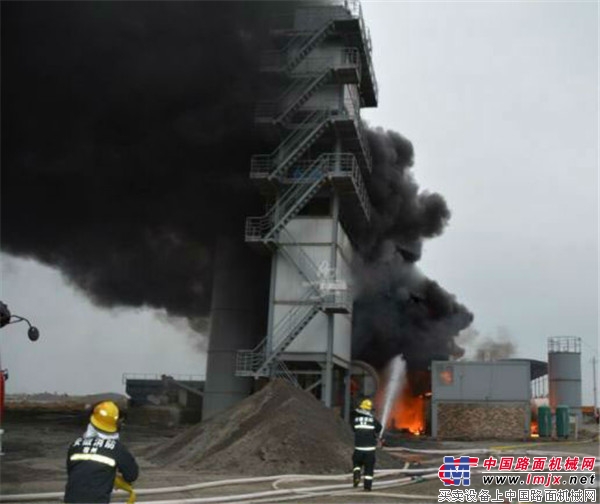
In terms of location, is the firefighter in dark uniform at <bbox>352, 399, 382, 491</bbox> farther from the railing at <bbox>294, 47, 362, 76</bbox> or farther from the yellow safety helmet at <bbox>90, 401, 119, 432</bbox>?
the railing at <bbox>294, 47, 362, 76</bbox>

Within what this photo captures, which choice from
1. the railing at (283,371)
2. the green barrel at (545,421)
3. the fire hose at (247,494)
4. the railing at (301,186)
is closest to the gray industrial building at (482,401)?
the green barrel at (545,421)

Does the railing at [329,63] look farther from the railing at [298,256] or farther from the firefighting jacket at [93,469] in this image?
the firefighting jacket at [93,469]

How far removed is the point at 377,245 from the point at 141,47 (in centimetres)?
1885

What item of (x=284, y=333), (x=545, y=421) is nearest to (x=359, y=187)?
(x=284, y=333)

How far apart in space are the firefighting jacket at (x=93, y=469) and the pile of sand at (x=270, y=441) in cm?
1075

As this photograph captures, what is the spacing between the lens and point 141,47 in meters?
29.6

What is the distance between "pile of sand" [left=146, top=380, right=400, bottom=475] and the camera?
17.2 m

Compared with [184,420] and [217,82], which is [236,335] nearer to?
[184,420]

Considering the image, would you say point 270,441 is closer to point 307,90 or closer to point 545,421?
point 307,90

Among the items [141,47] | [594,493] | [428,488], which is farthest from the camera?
[141,47]

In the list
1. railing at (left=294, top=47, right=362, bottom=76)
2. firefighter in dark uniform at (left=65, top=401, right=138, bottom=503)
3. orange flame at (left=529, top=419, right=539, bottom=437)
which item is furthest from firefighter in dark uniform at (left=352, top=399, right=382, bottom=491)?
orange flame at (left=529, top=419, right=539, bottom=437)

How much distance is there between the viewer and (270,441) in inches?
709

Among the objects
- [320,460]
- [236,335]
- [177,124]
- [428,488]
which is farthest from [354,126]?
[428,488]

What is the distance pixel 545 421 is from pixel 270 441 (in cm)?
2103
